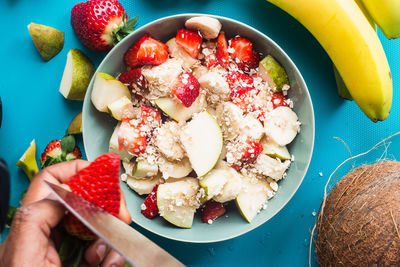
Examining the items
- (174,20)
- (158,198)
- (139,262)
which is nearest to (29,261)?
(139,262)

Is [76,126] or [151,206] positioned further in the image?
[76,126]

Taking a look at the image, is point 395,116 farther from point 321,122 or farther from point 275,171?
point 275,171

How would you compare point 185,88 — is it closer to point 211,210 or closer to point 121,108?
point 121,108

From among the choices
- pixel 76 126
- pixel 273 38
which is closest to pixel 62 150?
pixel 76 126

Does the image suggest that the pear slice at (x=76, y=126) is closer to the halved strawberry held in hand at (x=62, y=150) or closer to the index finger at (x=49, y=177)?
the halved strawberry held in hand at (x=62, y=150)

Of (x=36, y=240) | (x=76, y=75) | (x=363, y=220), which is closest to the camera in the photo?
(x=36, y=240)

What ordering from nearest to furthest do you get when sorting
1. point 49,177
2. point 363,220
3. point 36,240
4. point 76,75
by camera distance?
point 36,240, point 49,177, point 363,220, point 76,75

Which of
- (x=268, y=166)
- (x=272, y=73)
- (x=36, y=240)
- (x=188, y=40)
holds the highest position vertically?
(x=188, y=40)

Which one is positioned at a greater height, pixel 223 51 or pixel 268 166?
A: pixel 223 51

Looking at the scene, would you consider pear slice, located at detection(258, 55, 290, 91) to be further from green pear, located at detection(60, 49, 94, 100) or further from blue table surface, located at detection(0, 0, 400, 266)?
green pear, located at detection(60, 49, 94, 100)
